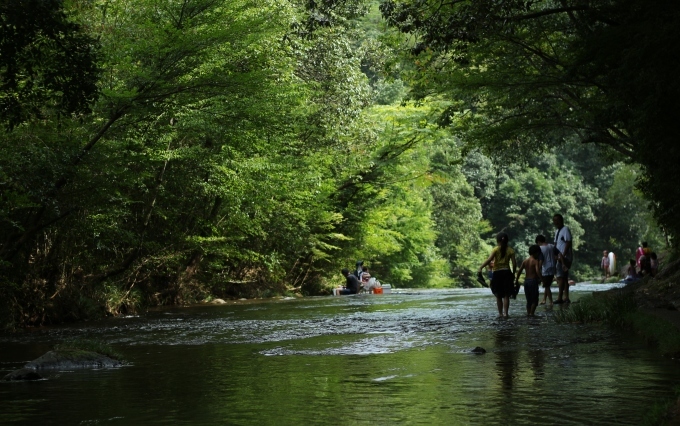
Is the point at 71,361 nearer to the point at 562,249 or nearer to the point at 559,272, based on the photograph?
the point at 562,249

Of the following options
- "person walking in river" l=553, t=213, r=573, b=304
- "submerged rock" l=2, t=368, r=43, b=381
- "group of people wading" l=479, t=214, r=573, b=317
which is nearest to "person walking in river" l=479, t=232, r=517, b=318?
"group of people wading" l=479, t=214, r=573, b=317

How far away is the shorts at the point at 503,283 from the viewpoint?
Answer: 62.6ft

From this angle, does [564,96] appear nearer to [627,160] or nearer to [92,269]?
[627,160]

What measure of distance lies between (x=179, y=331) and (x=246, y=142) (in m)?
9.45

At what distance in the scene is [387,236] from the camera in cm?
4681

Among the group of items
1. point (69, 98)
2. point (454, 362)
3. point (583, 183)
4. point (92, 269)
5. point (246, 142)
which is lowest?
point (454, 362)

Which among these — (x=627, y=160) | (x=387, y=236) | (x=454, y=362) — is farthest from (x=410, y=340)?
(x=387, y=236)

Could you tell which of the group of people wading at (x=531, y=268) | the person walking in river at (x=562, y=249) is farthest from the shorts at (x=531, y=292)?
the person walking in river at (x=562, y=249)

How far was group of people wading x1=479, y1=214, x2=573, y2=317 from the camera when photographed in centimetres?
1895

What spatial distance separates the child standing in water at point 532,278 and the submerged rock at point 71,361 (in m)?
9.14

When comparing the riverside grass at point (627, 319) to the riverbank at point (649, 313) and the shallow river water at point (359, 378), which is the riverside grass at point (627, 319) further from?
the shallow river water at point (359, 378)

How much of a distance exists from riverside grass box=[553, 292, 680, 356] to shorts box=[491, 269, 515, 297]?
1731 millimetres

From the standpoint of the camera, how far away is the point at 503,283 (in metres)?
19.1

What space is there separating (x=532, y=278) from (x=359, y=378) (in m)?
9.73
